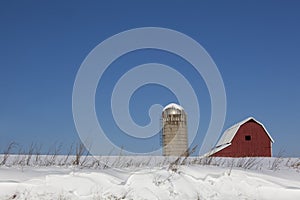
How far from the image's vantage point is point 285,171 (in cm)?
998

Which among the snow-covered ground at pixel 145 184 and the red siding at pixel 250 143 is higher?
the snow-covered ground at pixel 145 184

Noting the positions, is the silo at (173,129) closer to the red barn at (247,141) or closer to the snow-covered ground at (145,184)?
the red barn at (247,141)

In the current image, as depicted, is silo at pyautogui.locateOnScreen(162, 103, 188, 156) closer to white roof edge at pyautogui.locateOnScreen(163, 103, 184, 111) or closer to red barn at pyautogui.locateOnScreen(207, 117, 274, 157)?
white roof edge at pyautogui.locateOnScreen(163, 103, 184, 111)

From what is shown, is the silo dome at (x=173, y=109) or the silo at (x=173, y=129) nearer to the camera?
the silo at (x=173, y=129)

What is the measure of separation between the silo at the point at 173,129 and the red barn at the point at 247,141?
2586 mm

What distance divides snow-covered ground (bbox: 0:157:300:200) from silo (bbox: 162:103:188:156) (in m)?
19.2

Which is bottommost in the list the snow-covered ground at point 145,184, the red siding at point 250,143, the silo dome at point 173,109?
the red siding at point 250,143

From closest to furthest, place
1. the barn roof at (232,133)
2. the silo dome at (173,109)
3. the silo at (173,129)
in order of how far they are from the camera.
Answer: the silo at (173,129), the barn roof at (232,133), the silo dome at (173,109)

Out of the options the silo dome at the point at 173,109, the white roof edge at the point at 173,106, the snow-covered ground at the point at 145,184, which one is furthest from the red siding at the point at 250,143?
the snow-covered ground at the point at 145,184

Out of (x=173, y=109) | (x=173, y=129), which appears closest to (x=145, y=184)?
(x=173, y=129)

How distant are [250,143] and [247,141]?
0.94 feet

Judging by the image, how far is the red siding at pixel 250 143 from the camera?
28.1m

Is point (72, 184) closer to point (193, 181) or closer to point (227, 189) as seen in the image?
point (193, 181)

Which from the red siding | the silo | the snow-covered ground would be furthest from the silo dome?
the snow-covered ground
